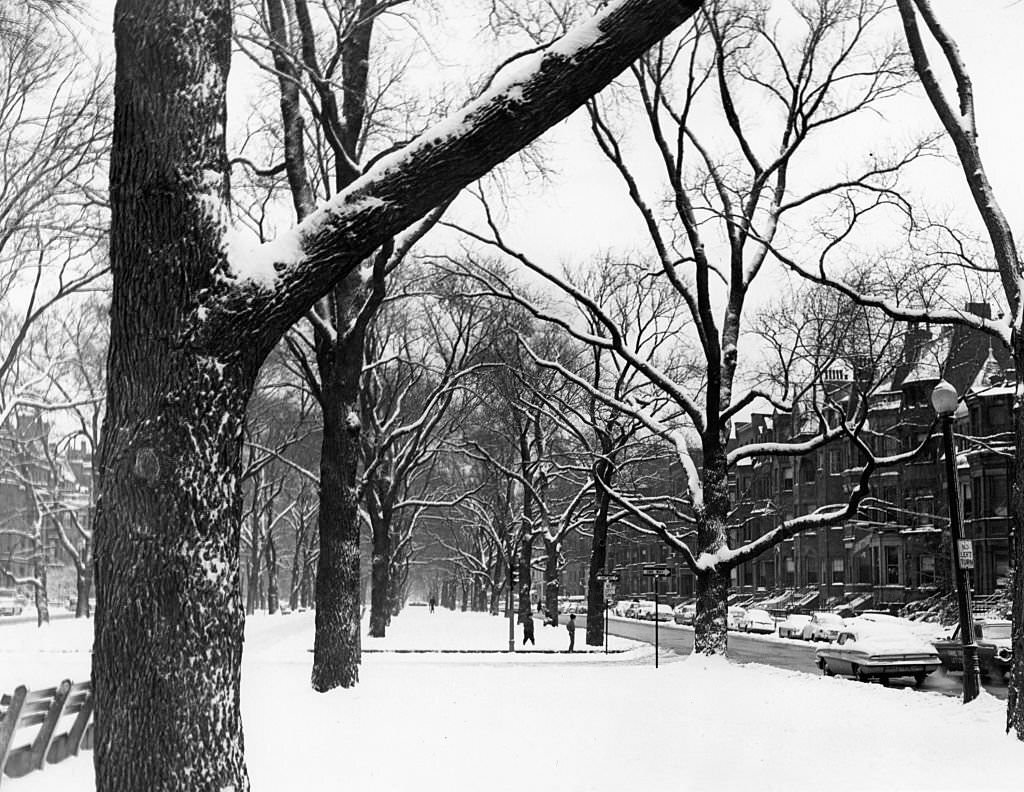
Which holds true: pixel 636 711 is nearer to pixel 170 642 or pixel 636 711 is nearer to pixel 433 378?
pixel 170 642

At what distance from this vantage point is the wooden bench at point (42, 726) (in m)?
9.56

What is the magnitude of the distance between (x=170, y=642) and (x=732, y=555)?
15.7 meters

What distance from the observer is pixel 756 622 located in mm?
55875

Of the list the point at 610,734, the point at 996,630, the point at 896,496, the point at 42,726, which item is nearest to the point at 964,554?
the point at 610,734

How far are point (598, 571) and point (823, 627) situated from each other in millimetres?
17730

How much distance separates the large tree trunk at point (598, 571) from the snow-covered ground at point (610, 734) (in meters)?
12.1

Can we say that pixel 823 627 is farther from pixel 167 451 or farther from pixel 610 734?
pixel 167 451

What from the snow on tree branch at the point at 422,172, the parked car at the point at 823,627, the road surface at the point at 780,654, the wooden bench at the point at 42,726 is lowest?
→ the road surface at the point at 780,654

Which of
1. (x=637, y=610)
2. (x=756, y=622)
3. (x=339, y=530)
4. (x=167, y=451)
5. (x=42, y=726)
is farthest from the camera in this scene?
(x=637, y=610)

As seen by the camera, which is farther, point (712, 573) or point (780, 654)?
point (780, 654)

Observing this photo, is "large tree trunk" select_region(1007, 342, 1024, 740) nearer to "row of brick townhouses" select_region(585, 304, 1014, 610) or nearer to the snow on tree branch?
the snow on tree branch

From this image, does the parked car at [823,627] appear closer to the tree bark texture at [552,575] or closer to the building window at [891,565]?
the building window at [891,565]

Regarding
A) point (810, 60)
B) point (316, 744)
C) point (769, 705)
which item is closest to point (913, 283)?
point (810, 60)

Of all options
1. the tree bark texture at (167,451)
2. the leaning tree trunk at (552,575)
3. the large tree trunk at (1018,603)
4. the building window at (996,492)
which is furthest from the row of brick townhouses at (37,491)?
the building window at (996,492)
